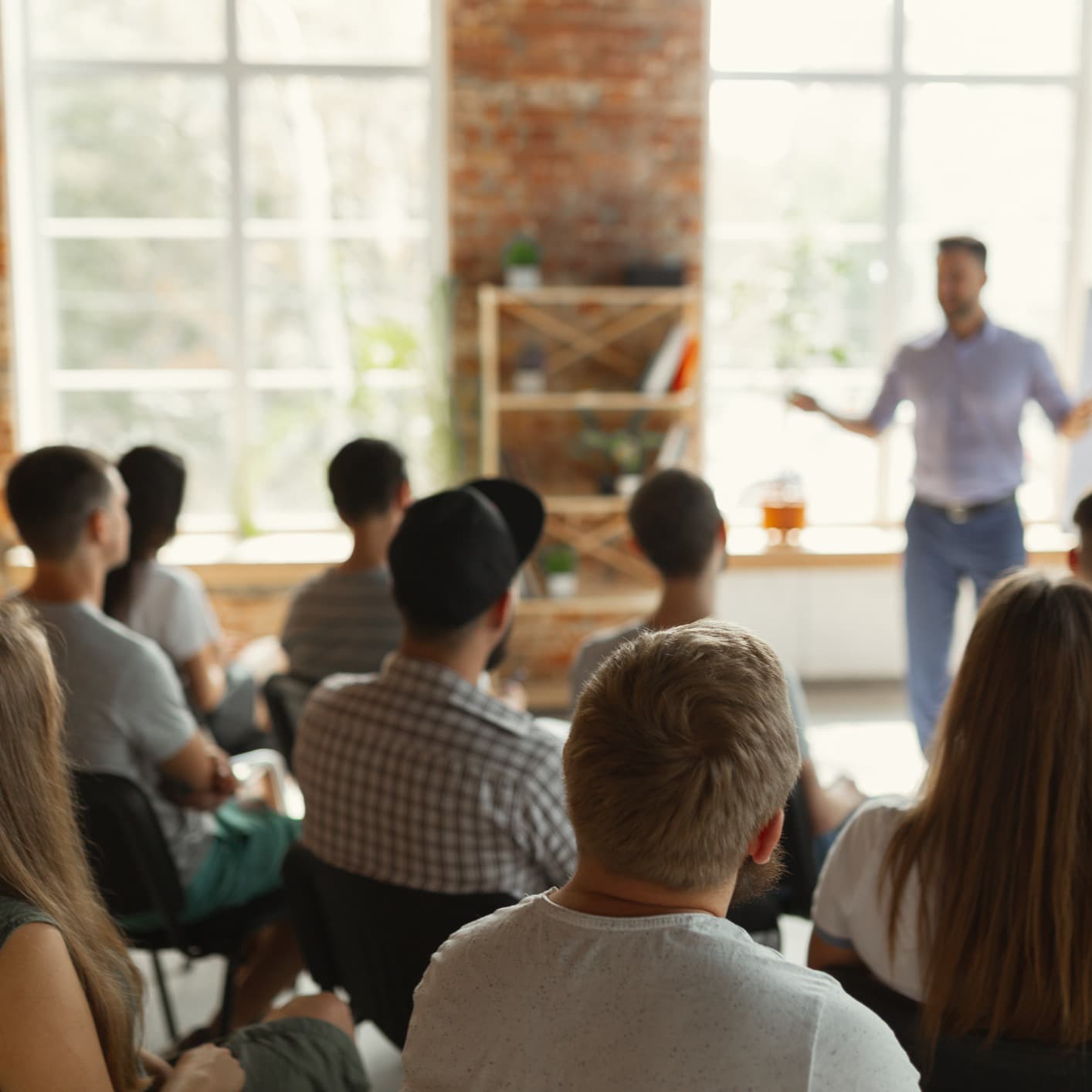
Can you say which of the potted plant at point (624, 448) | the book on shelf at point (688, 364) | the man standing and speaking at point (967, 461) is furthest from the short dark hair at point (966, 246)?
the potted plant at point (624, 448)

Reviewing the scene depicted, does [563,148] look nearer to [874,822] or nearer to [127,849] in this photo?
[127,849]

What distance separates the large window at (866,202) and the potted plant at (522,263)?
903 mm

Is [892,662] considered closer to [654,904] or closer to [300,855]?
[300,855]

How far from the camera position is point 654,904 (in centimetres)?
97

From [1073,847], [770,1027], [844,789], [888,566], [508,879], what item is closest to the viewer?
[770,1027]

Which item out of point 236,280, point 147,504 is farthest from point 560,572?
point 147,504

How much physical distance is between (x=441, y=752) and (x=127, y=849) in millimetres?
696

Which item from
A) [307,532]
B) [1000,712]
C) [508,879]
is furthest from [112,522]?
[307,532]

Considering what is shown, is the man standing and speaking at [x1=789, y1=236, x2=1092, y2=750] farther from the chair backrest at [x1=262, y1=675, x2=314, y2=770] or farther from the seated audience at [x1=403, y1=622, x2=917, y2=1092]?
the seated audience at [x1=403, y1=622, x2=917, y2=1092]

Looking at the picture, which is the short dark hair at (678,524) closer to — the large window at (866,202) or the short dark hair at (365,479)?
the short dark hair at (365,479)

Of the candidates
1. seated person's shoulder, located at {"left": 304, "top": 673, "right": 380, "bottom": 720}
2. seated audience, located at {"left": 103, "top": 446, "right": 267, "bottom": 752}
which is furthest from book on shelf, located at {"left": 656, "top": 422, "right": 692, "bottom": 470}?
seated person's shoulder, located at {"left": 304, "top": 673, "right": 380, "bottom": 720}

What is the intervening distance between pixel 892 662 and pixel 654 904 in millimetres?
5000

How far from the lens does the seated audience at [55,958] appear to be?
1223 millimetres

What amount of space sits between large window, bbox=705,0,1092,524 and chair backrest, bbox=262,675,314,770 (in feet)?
11.1
